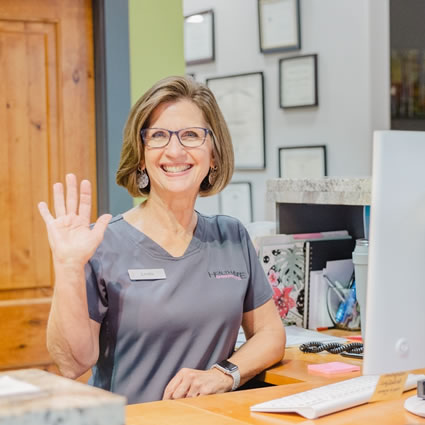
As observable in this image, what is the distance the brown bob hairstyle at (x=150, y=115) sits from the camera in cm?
226

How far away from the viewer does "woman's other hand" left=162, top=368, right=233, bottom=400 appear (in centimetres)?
204

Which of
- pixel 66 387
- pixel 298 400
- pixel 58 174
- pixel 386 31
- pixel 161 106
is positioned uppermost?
pixel 386 31

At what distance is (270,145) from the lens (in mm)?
5246

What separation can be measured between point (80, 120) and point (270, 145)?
2.06 meters

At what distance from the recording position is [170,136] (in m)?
2.25

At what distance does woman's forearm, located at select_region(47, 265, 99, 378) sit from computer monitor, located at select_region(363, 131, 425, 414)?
822mm

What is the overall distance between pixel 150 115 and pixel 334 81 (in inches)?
108

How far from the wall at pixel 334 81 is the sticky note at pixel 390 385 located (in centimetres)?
323

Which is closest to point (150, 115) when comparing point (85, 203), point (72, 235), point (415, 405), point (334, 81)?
point (85, 203)

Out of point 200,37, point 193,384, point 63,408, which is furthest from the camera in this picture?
point 200,37

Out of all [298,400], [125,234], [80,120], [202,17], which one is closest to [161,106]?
[125,234]

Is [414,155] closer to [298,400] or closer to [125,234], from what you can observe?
[298,400]

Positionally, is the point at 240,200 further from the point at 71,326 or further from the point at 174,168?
the point at 71,326

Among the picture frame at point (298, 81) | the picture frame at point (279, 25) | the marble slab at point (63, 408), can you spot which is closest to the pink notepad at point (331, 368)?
the marble slab at point (63, 408)
